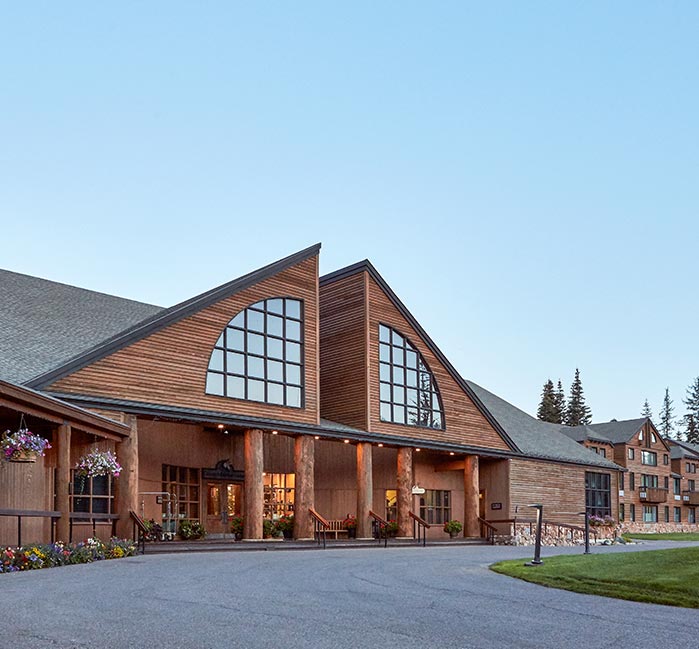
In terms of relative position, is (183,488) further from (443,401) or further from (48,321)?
(443,401)

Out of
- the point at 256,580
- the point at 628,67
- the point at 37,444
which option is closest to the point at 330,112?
the point at 628,67

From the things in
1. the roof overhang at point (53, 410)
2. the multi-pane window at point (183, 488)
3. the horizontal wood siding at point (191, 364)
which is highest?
the horizontal wood siding at point (191, 364)

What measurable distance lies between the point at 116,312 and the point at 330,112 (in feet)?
31.3

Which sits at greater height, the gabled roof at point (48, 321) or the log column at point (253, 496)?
the gabled roof at point (48, 321)

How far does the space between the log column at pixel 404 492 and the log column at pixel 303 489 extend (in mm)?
4851

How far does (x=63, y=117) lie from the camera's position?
100 feet

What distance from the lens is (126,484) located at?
21719 millimetres

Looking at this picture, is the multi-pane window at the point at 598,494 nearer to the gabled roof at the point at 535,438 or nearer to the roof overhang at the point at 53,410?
the gabled roof at the point at 535,438

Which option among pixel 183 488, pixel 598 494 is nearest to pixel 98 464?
pixel 183 488

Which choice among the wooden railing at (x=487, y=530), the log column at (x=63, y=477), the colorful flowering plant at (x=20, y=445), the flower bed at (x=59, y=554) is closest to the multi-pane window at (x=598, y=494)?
the wooden railing at (x=487, y=530)

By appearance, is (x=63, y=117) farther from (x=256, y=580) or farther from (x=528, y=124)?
(x=256, y=580)

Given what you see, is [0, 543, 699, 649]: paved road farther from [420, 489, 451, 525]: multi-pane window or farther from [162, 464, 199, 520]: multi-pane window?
[420, 489, 451, 525]: multi-pane window

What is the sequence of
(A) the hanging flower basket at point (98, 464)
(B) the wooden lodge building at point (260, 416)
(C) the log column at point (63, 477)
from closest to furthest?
(C) the log column at point (63, 477)
(A) the hanging flower basket at point (98, 464)
(B) the wooden lodge building at point (260, 416)

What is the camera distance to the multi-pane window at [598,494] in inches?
1656
